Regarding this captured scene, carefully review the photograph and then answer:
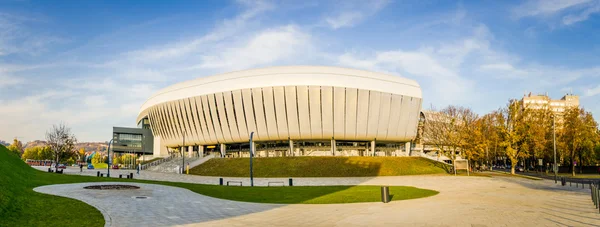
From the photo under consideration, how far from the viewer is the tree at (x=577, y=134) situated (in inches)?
2751

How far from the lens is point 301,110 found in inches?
3056

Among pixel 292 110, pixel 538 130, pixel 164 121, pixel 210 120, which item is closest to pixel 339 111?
pixel 292 110

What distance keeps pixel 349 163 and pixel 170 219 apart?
175 feet

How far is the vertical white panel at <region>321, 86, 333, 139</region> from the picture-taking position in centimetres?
7656

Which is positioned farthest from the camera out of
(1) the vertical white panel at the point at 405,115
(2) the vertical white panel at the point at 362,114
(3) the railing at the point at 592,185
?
(1) the vertical white panel at the point at 405,115

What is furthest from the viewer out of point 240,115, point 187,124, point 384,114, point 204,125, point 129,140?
point 129,140

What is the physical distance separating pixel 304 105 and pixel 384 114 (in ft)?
56.4

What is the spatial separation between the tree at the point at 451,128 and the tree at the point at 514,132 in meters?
5.11

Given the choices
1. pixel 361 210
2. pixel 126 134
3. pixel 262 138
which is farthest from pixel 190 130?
pixel 361 210

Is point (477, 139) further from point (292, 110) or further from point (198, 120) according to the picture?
point (198, 120)

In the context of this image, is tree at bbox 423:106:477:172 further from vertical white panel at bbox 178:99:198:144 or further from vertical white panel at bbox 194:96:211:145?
vertical white panel at bbox 178:99:198:144

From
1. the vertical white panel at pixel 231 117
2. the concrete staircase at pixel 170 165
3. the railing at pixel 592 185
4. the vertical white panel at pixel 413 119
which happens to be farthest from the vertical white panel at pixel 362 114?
the railing at pixel 592 185

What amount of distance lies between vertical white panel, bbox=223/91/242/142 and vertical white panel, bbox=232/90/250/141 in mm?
804

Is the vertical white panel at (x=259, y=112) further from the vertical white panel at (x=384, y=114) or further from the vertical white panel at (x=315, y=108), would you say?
the vertical white panel at (x=384, y=114)
